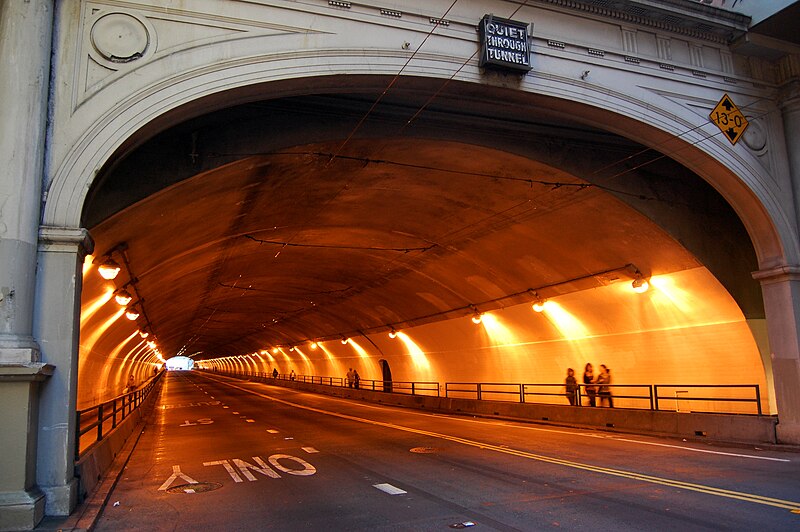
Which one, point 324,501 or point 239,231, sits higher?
point 239,231

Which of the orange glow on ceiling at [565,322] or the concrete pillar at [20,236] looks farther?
the orange glow on ceiling at [565,322]

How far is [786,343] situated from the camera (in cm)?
1362

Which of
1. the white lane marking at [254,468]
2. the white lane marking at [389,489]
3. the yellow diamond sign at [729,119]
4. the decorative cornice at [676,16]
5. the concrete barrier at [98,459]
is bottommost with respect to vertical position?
the white lane marking at [254,468]

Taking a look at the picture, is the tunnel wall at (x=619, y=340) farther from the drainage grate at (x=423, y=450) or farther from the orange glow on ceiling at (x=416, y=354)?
the drainage grate at (x=423, y=450)

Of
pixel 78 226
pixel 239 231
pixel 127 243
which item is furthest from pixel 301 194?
pixel 78 226

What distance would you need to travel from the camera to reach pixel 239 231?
18469mm

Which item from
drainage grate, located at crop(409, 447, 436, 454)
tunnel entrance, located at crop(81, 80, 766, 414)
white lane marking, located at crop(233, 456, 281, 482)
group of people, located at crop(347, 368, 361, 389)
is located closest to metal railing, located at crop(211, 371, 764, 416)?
tunnel entrance, located at crop(81, 80, 766, 414)

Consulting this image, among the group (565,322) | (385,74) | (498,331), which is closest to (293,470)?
(385,74)

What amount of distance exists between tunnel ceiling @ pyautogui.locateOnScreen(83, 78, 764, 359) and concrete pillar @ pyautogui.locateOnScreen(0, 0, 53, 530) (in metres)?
1.19

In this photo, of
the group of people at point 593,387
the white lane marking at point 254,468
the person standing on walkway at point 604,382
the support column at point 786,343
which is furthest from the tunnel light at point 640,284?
the white lane marking at point 254,468

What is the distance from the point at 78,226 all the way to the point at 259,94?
3.60m

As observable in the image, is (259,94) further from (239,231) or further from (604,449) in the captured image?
(604,449)

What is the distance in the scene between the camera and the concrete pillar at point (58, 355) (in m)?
7.82

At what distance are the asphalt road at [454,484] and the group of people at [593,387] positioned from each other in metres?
3.36
